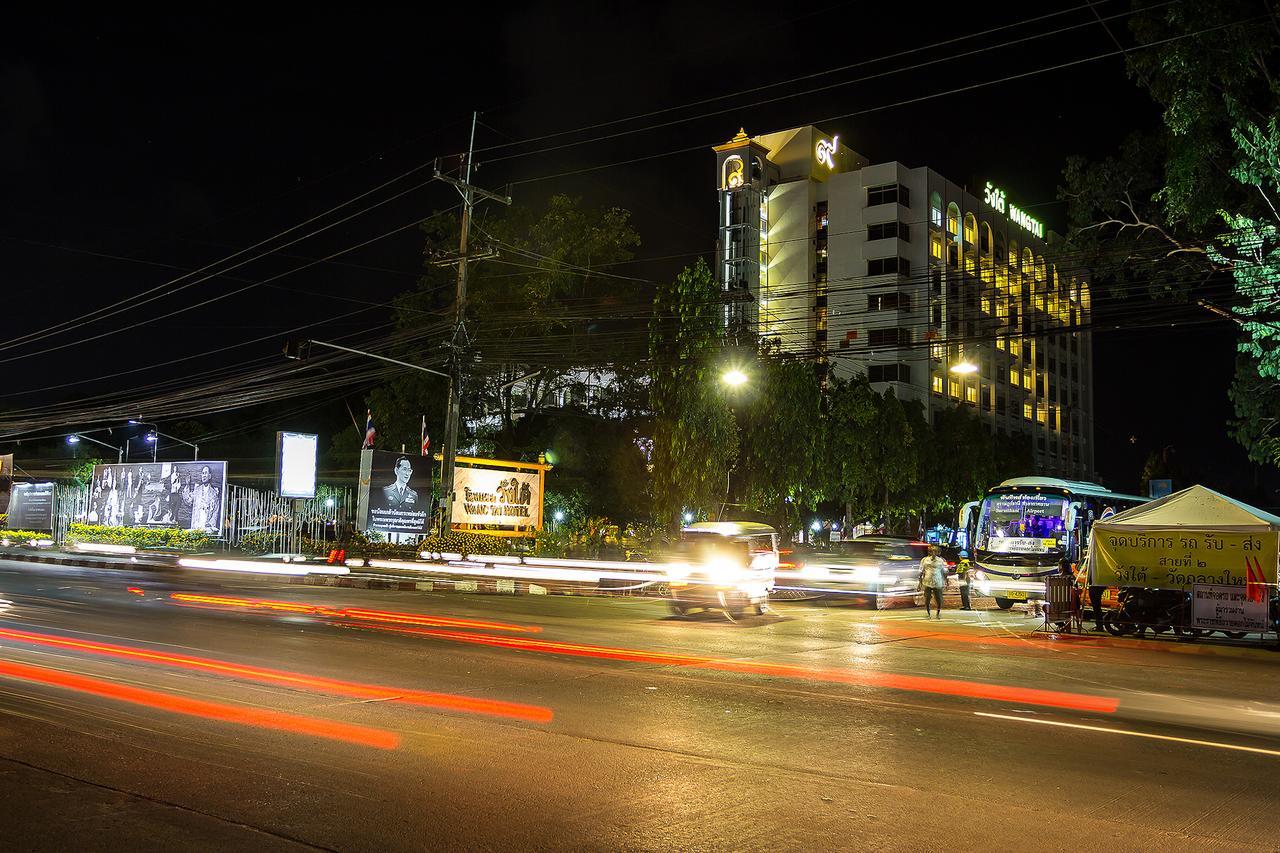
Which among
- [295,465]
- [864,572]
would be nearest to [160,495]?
[295,465]

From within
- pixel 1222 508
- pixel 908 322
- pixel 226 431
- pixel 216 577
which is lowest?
pixel 216 577

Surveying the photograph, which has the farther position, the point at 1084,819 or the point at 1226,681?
the point at 1226,681

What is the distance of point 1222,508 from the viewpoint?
61.1 feet

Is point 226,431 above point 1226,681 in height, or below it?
above

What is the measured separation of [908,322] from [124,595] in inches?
2733

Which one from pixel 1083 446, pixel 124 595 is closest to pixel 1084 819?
pixel 124 595

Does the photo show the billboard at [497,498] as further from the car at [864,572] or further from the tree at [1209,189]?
the tree at [1209,189]

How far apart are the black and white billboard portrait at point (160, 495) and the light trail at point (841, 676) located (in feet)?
103

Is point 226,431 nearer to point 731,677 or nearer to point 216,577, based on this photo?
point 216,577

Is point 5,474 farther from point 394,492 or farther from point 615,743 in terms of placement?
point 615,743

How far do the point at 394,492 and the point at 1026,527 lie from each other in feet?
A: 67.9

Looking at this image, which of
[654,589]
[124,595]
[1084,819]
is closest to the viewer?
[1084,819]

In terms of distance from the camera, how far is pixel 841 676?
12312mm

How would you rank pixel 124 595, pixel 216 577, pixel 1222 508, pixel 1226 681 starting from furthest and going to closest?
1. pixel 216 577
2. pixel 124 595
3. pixel 1222 508
4. pixel 1226 681
